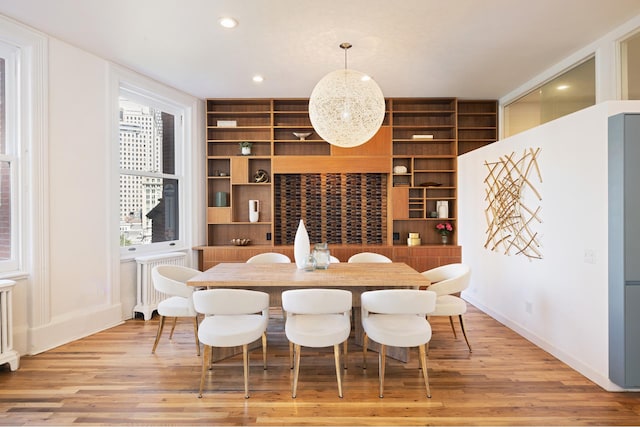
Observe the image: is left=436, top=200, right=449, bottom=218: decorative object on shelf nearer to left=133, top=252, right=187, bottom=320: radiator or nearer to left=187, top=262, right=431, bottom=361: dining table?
left=187, top=262, right=431, bottom=361: dining table

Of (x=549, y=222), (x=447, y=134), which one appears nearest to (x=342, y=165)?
(x=447, y=134)

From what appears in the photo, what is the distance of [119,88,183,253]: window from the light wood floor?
5.28 feet

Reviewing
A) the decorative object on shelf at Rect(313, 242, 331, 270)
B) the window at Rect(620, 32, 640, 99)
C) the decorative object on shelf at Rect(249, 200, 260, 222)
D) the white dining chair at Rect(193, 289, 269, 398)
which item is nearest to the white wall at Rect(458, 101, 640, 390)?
the window at Rect(620, 32, 640, 99)

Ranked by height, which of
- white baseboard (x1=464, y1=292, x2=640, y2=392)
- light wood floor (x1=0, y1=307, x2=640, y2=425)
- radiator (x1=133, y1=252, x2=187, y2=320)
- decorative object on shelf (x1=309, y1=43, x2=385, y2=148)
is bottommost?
light wood floor (x1=0, y1=307, x2=640, y2=425)

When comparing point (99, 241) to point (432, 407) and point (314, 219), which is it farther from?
point (432, 407)

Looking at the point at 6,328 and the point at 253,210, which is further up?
the point at 253,210

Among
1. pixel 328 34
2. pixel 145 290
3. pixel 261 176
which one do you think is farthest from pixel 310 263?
pixel 261 176

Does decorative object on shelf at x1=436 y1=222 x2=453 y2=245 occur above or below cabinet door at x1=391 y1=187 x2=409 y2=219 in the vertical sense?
below

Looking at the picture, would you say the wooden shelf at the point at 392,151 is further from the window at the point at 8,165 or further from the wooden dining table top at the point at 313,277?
the window at the point at 8,165

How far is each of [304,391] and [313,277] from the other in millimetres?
874

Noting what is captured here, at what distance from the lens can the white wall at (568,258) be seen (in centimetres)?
266

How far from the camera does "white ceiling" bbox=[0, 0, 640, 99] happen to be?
2.91 m

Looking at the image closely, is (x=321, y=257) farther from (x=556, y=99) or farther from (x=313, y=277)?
(x=556, y=99)

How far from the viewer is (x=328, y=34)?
3326mm
